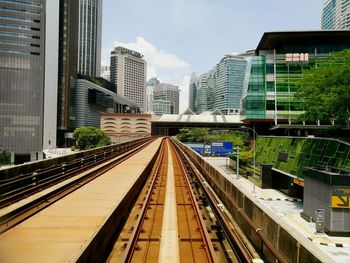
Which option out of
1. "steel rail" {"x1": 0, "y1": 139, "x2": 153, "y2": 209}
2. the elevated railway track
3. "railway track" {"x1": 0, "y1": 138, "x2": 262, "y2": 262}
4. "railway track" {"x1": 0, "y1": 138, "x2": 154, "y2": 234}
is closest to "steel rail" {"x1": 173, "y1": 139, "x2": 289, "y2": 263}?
the elevated railway track

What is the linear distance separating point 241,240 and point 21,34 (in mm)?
122288

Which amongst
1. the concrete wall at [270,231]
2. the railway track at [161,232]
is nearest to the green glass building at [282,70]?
the railway track at [161,232]

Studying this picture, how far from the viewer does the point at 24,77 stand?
375 ft

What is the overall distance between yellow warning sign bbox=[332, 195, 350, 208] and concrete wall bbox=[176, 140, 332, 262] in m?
11.4

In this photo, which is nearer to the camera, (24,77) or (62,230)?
(62,230)

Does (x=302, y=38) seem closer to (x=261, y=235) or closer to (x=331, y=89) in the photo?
(x=331, y=89)

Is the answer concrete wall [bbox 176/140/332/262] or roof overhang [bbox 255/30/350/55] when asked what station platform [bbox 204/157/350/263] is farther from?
roof overhang [bbox 255/30/350/55]

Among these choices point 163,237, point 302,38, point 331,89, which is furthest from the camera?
point 302,38

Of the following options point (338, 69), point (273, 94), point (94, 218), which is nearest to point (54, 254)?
point (94, 218)

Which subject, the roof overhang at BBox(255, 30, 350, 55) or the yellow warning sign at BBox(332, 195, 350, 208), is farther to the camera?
the roof overhang at BBox(255, 30, 350, 55)

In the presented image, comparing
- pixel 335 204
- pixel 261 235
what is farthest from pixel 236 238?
pixel 335 204

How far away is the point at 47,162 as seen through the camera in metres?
17.6

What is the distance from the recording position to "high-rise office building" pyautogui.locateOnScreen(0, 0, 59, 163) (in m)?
112

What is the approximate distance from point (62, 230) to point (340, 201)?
734 inches
